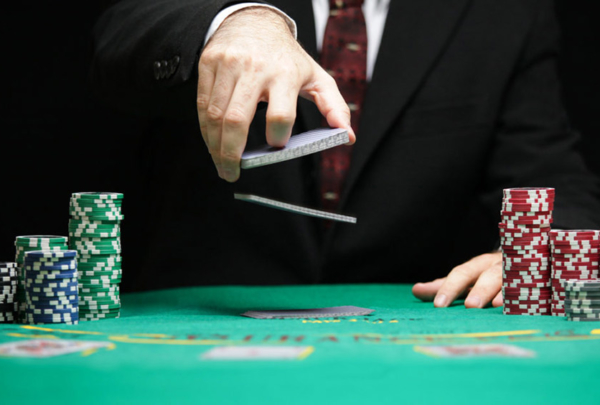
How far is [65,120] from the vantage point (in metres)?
4.78

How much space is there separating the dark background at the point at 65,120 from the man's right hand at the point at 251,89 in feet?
8.37

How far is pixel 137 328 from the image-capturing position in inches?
70.0

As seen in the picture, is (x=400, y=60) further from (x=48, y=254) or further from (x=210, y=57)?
(x=48, y=254)

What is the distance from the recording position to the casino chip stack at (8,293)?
6.51ft

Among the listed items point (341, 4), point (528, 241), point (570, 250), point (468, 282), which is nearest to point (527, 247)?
point (528, 241)

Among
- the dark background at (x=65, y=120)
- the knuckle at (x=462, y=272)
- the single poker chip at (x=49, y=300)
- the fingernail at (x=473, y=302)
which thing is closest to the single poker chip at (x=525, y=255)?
the fingernail at (x=473, y=302)

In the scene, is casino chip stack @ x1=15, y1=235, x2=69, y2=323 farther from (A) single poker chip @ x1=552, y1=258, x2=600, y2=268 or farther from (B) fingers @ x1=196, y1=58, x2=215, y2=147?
(A) single poker chip @ x1=552, y1=258, x2=600, y2=268

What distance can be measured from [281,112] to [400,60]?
1738mm

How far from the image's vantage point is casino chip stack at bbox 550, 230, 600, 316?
6.93 feet

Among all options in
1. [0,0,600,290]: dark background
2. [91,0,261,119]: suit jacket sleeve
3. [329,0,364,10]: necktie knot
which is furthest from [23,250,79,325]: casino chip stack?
[0,0,600,290]: dark background

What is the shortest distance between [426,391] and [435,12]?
110 inches

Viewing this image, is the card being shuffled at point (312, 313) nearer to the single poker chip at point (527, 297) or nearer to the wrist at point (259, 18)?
the single poker chip at point (527, 297)

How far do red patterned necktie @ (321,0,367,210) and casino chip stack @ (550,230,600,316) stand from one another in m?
1.53

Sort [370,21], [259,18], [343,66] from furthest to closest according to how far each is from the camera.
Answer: [370,21] < [343,66] < [259,18]
